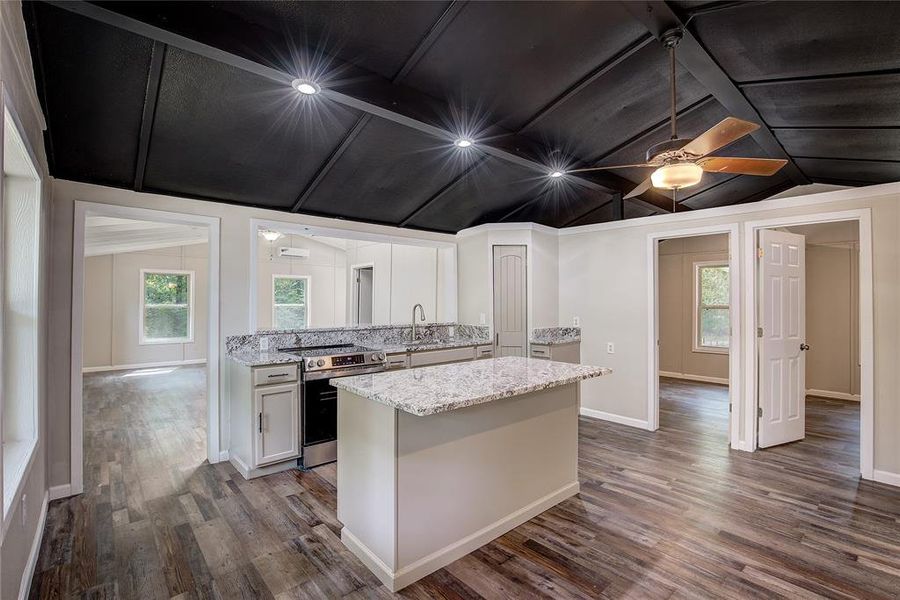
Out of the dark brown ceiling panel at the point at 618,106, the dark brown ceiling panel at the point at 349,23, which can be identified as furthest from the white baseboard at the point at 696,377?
the dark brown ceiling panel at the point at 349,23

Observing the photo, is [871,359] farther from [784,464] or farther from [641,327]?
[641,327]

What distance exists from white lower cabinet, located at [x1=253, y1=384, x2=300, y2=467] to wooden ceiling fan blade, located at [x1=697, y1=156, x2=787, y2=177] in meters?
3.28

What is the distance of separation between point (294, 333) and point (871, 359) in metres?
4.91

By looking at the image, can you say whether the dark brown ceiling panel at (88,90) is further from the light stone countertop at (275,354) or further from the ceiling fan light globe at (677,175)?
the ceiling fan light globe at (677,175)

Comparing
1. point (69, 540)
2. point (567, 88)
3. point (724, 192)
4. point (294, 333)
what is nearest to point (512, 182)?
point (567, 88)

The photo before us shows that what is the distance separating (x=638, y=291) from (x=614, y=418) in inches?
57.5

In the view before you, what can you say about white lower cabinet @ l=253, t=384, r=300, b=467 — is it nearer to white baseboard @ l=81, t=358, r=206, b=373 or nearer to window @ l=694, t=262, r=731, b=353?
window @ l=694, t=262, r=731, b=353

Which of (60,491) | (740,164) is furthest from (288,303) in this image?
(740,164)

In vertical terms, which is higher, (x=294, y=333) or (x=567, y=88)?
(x=567, y=88)

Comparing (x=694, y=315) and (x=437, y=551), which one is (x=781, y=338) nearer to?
(x=694, y=315)

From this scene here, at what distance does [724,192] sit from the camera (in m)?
5.48

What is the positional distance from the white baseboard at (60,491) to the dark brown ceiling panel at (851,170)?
6.60 m

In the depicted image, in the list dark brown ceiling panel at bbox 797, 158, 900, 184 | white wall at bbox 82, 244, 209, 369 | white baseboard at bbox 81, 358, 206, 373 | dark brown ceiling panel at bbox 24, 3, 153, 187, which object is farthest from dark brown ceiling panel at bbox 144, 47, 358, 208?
white baseboard at bbox 81, 358, 206, 373

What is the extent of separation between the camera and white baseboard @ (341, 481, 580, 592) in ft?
6.74
